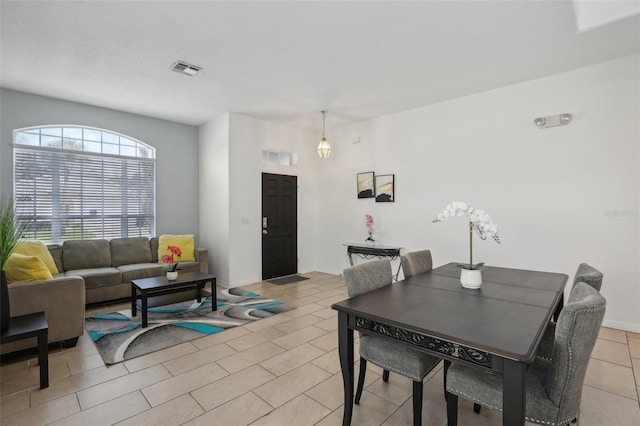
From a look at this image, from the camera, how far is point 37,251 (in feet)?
12.7

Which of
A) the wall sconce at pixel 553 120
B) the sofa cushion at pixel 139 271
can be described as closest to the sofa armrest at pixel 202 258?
the sofa cushion at pixel 139 271

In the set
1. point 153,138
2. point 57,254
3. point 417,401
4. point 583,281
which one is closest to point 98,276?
point 57,254

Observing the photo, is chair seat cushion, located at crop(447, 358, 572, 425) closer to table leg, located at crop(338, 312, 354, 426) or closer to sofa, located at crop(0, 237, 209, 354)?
table leg, located at crop(338, 312, 354, 426)

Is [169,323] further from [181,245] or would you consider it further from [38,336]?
[181,245]

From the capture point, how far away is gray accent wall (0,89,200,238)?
4.14m

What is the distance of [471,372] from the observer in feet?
5.03

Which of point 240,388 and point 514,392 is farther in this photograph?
point 240,388

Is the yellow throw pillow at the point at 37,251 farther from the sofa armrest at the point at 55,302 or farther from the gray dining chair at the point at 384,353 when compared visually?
the gray dining chair at the point at 384,353

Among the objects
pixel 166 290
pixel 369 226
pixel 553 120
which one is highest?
pixel 553 120

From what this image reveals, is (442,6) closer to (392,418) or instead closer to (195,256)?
(392,418)

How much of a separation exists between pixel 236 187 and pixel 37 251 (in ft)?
8.87

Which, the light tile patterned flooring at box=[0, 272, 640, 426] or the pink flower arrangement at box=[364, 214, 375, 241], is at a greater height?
the pink flower arrangement at box=[364, 214, 375, 241]

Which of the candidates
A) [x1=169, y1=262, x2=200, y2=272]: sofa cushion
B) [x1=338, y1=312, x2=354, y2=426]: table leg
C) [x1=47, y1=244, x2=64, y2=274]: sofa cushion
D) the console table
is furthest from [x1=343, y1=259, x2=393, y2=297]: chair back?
[x1=47, y1=244, x2=64, y2=274]: sofa cushion

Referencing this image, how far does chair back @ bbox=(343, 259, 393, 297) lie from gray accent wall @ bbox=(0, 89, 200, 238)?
4.59m
